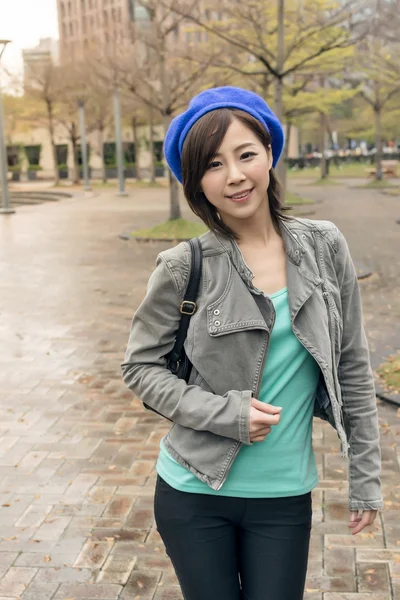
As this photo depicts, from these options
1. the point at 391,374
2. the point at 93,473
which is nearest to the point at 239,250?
the point at 93,473

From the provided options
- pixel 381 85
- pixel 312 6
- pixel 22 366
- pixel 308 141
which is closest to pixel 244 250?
pixel 22 366

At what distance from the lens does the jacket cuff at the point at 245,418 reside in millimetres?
1779

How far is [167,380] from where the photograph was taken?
189cm

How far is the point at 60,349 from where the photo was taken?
7.83m

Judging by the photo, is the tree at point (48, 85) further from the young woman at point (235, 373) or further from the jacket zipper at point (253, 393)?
the jacket zipper at point (253, 393)

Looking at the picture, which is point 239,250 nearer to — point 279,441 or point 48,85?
point 279,441

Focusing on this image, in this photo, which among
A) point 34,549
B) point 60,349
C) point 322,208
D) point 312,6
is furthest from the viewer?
point 322,208

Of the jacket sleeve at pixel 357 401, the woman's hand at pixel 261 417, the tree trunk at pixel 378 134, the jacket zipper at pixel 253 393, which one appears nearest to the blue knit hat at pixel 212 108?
the jacket sleeve at pixel 357 401

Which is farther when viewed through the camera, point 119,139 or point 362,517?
point 119,139

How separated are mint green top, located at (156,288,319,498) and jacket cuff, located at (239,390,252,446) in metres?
0.09

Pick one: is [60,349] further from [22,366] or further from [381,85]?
[381,85]

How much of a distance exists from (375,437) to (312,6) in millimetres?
20193

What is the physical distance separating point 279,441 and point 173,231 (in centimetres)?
1516

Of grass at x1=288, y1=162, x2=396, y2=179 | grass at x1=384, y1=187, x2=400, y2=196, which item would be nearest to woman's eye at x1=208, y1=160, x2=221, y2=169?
grass at x1=384, y1=187, x2=400, y2=196
